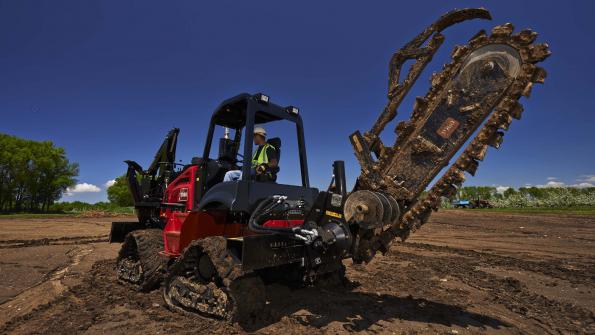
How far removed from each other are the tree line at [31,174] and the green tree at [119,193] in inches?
965

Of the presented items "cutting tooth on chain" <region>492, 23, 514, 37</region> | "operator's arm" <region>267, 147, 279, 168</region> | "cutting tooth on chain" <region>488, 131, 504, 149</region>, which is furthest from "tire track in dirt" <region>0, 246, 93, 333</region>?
"cutting tooth on chain" <region>492, 23, 514, 37</region>

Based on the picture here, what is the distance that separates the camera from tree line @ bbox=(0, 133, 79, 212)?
4434cm

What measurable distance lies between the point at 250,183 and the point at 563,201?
6331 centimetres

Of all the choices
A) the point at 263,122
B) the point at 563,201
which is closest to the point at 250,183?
the point at 263,122

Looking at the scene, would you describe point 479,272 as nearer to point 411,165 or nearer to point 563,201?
point 411,165

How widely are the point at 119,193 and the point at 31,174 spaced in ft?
111

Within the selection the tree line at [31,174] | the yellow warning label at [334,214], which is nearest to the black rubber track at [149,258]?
the yellow warning label at [334,214]

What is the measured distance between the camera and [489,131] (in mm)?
2984

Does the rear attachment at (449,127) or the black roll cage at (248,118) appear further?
the black roll cage at (248,118)

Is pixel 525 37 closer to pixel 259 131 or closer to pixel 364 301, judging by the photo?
pixel 259 131

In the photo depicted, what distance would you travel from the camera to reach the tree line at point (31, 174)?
145 ft

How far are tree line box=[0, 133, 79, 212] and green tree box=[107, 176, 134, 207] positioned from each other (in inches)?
965

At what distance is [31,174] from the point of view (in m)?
45.8

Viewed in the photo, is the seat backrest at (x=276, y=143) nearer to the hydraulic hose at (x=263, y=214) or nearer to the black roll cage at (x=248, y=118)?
the black roll cage at (x=248, y=118)
